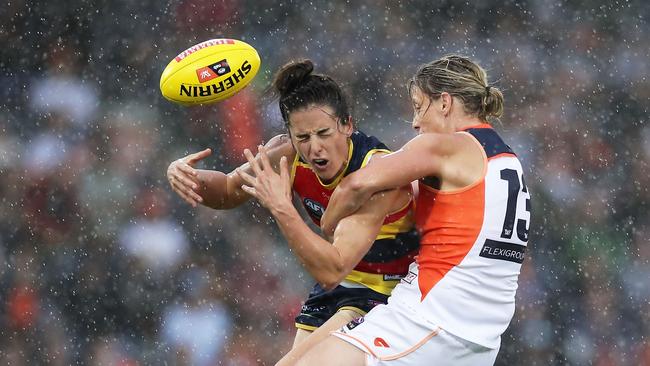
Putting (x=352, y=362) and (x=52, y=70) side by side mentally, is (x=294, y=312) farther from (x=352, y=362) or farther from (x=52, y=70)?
(x=352, y=362)

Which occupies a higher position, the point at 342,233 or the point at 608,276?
the point at 342,233

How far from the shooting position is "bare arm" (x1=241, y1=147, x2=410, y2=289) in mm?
3314

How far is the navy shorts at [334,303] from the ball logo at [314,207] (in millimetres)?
321

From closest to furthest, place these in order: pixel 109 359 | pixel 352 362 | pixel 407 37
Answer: pixel 352 362
pixel 109 359
pixel 407 37

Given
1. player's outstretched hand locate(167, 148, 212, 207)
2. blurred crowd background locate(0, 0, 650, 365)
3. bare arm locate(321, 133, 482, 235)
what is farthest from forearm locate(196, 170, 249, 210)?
blurred crowd background locate(0, 0, 650, 365)

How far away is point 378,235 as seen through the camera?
386 cm

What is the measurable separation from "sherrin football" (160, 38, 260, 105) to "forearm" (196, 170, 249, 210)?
1.11 ft

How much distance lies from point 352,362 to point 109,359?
3.80m

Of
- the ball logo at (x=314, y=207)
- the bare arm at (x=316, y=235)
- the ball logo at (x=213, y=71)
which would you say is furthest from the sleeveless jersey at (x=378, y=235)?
the ball logo at (x=213, y=71)

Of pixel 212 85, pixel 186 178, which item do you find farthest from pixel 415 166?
pixel 212 85

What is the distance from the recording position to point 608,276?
682 cm

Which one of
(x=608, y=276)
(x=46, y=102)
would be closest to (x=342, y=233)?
(x=608, y=276)

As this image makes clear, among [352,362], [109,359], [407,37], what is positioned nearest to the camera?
[352,362]

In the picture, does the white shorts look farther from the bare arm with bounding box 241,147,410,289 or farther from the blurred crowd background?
the blurred crowd background
